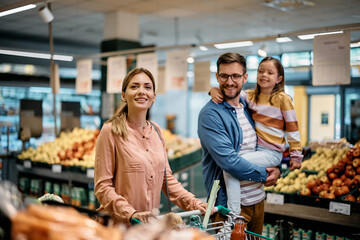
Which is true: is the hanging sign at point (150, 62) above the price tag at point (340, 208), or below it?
above

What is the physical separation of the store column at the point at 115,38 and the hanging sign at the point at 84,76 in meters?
1.02

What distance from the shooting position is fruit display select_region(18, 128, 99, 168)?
Answer: 5664 millimetres

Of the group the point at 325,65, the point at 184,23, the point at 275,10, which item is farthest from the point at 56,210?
the point at 184,23

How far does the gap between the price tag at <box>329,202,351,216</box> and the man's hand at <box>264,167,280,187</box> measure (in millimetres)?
1275

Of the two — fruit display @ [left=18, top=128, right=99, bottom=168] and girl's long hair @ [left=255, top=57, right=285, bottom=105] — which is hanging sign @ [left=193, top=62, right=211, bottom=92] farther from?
girl's long hair @ [left=255, top=57, right=285, bottom=105]

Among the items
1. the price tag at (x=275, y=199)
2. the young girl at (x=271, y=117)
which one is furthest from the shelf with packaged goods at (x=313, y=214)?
the young girl at (x=271, y=117)

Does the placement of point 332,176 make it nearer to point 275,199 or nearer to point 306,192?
point 306,192

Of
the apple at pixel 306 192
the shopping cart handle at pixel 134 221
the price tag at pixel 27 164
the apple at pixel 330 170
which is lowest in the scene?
the price tag at pixel 27 164

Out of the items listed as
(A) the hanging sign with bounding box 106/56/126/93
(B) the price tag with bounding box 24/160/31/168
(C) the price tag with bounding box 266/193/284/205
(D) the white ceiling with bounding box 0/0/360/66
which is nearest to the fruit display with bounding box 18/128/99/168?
(B) the price tag with bounding box 24/160/31/168

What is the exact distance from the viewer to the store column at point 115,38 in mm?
8062

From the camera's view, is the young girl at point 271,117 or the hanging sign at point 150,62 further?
the hanging sign at point 150,62

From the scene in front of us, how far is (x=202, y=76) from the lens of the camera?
23.4ft

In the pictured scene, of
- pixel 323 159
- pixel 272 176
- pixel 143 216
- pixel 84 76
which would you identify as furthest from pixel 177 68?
pixel 143 216

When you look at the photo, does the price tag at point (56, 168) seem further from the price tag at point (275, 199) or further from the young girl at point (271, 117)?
the young girl at point (271, 117)
